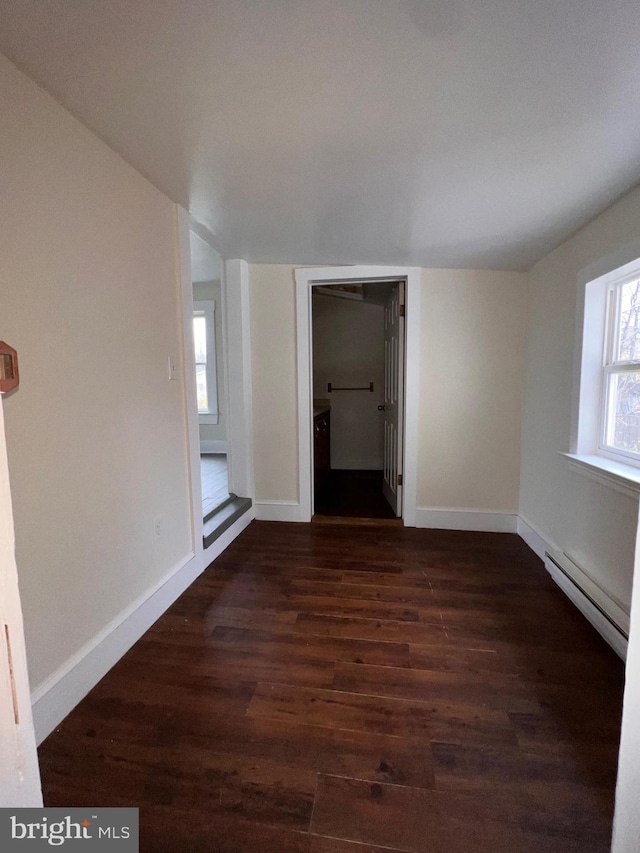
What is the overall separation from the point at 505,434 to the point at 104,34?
3062mm

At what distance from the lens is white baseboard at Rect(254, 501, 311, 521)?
3303 mm

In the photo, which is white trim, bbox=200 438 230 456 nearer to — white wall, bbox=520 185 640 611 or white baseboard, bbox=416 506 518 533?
white baseboard, bbox=416 506 518 533

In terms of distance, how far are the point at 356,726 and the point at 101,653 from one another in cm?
104

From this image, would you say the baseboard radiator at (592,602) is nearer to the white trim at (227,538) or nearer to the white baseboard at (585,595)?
the white baseboard at (585,595)

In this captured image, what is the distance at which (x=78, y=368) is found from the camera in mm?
1434

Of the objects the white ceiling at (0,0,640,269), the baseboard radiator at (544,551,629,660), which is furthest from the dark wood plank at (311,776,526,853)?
the white ceiling at (0,0,640,269)

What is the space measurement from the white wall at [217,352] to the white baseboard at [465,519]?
3082 mm

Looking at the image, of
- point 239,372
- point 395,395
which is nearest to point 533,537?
point 395,395

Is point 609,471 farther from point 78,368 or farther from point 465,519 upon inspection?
point 78,368

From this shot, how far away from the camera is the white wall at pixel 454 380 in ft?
9.68

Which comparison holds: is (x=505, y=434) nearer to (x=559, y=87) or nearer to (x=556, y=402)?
(x=556, y=402)

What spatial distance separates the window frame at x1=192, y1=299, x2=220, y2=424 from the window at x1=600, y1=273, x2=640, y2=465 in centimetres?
465

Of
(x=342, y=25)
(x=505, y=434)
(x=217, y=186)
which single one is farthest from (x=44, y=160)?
(x=505, y=434)

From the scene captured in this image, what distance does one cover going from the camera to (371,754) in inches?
48.5
